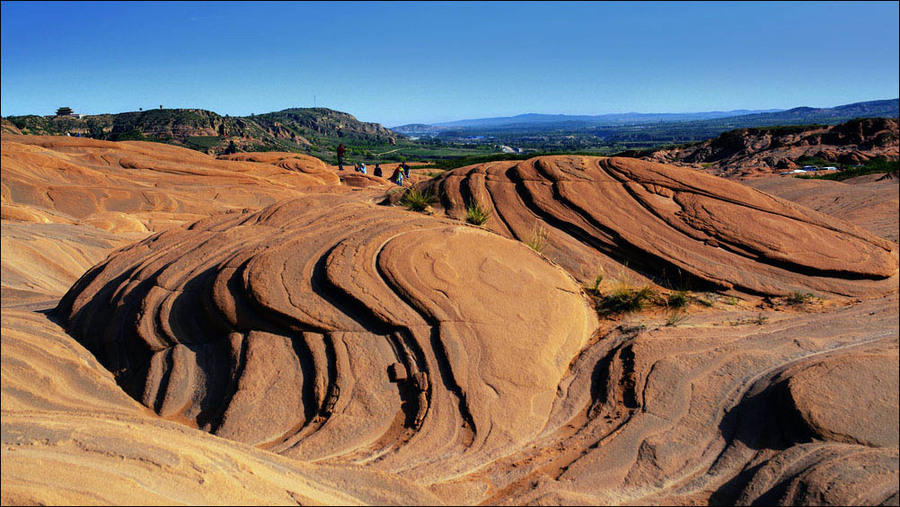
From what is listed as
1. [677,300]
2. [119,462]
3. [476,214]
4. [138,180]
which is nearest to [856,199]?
[677,300]

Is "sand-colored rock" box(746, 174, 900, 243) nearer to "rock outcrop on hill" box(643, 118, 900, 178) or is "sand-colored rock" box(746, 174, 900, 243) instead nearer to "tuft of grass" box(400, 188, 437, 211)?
"tuft of grass" box(400, 188, 437, 211)

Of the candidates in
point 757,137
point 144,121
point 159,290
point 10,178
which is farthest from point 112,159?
point 757,137

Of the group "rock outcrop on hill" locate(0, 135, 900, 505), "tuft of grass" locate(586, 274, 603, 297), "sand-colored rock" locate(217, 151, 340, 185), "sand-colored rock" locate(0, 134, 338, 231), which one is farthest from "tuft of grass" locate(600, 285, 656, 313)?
"sand-colored rock" locate(217, 151, 340, 185)

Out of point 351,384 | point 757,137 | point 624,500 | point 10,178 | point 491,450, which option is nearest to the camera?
point 624,500

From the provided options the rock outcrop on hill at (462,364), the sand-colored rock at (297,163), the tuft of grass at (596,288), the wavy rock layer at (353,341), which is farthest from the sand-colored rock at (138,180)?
the tuft of grass at (596,288)

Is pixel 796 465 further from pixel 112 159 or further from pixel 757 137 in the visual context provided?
pixel 757 137

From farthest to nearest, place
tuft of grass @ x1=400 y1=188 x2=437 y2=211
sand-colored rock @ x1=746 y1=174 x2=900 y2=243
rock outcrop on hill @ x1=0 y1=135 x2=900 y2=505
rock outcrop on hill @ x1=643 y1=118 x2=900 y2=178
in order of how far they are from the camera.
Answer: rock outcrop on hill @ x1=643 y1=118 x2=900 y2=178 < tuft of grass @ x1=400 y1=188 x2=437 y2=211 < sand-colored rock @ x1=746 y1=174 x2=900 y2=243 < rock outcrop on hill @ x1=0 y1=135 x2=900 y2=505

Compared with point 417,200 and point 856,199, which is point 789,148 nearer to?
point 856,199
